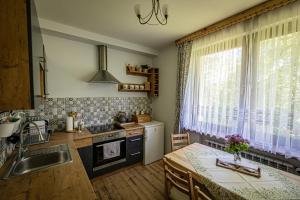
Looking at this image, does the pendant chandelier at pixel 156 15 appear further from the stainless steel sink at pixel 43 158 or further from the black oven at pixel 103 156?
the black oven at pixel 103 156

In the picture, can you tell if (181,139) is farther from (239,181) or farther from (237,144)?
(239,181)

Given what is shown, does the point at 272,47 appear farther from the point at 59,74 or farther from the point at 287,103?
the point at 59,74

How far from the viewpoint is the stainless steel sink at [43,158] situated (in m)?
1.37

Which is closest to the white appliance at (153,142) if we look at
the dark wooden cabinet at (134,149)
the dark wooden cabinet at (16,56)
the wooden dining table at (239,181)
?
the dark wooden cabinet at (134,149)

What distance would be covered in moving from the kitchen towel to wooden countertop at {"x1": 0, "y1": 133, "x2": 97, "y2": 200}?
116 centimetres

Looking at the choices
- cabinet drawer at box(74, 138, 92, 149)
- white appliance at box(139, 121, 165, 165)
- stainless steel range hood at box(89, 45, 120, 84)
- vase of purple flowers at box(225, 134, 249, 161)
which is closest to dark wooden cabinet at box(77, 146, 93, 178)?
cabinet drawer at box(74, 138, 92, 149)

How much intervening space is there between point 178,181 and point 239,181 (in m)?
0.52

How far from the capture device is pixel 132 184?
2.32 m

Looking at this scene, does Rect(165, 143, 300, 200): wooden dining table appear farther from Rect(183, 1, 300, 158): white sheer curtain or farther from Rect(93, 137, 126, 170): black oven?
Rect(93, 137, 126, 170): black oven

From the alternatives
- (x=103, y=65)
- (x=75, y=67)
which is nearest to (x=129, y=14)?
(x=103, y=65)

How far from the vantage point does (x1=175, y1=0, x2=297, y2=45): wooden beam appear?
1576 mm

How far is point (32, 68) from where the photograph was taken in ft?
2.82

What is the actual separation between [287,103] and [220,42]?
46.9 inches

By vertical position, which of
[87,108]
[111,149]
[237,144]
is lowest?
[111,149]
